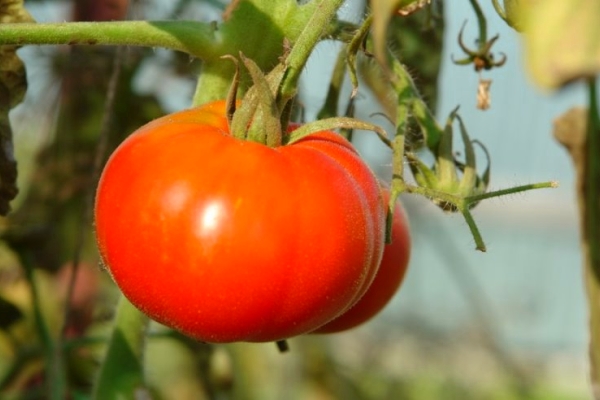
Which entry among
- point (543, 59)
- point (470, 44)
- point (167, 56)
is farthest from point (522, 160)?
point (543, 59)

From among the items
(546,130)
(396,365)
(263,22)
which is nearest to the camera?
(263,22)

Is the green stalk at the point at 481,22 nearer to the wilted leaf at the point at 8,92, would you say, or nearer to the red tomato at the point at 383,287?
the red tomato at the point at 383,287

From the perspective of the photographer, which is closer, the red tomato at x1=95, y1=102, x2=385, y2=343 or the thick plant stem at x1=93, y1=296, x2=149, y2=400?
the red tomato at x1=95, y1=102, x2=385, y2=343

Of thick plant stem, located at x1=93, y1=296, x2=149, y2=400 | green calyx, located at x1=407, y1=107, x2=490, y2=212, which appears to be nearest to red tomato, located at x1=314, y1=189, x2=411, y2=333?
green calyx, located at x1=407, y1=107, x2=490, y2=212

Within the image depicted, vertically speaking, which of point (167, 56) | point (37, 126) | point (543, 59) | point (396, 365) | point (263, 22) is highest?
point (543, 59)

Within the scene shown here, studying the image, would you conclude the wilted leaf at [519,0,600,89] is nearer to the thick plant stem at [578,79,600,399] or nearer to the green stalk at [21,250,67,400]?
the thick plant stem at [578,79,600,399]

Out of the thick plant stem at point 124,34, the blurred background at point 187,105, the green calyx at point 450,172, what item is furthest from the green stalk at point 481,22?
the thick plant stem at point 124,34

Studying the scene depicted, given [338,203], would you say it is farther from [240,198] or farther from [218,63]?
[218,63]
